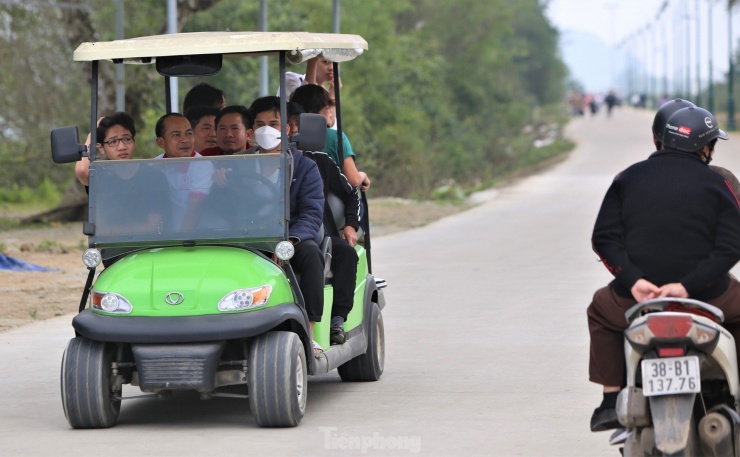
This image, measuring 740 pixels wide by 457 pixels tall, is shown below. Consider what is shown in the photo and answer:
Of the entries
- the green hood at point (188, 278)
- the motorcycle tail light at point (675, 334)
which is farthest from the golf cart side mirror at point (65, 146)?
the motorcycle tail light at point (675, 334)

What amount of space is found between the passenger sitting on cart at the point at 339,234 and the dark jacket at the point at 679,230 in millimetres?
2416

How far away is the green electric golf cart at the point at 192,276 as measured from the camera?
7.00 metres

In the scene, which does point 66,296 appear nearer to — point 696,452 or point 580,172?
point 696,452

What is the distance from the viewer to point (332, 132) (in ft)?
29.1

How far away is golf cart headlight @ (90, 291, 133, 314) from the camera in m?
7.09

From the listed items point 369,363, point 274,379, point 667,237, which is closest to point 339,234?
point 369,363

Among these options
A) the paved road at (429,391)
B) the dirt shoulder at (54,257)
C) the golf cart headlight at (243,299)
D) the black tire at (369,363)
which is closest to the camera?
the paved road at (429,391)

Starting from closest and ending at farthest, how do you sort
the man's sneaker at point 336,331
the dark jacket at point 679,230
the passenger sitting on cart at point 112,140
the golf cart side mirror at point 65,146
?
the dark jacket at point 679,230, the golf cart side mirror at point 65,146, the passenger sitting on cart at point 112,140, the man's sneaker at point 336,331

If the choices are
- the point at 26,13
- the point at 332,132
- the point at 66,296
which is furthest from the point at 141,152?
the point at 332,132

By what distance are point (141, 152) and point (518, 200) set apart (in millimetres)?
8739

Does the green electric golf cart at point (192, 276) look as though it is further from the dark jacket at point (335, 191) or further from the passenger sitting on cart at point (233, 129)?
the passenger sitting on cart at point (233, 129)

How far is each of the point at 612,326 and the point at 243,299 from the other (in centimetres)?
199

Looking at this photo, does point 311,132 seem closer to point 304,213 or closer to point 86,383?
point 304,213

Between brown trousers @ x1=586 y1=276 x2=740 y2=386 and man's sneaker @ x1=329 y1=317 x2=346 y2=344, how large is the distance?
7.44ft
